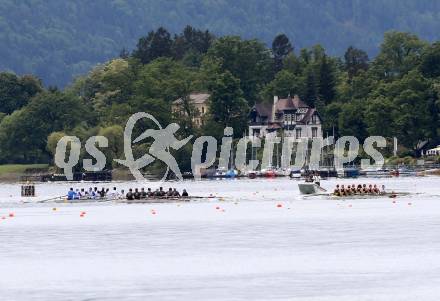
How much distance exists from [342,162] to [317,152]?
29.9 ft

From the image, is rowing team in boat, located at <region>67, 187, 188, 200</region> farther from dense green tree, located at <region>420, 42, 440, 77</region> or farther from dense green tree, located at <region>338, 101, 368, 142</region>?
dense green tree, located at <region>420, 42, 440, 77</region>

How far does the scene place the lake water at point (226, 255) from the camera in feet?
144


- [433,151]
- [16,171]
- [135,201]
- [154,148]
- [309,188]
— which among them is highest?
[433,151]

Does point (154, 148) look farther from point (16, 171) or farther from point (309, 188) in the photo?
point (309, 188)

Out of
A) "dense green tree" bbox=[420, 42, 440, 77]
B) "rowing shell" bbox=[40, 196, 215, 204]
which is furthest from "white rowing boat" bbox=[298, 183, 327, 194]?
"dense green tree" bbox=[420, 42, 440, 77]

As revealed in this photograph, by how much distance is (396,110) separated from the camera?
185625mm

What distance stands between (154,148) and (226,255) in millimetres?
118986

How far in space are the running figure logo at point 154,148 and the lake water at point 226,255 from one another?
3420 inches

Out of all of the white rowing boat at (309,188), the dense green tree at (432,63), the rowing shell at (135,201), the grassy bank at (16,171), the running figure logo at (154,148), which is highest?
the dense green tree at (432,63)

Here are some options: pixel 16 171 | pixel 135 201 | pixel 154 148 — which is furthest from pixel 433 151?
pixel 135 201

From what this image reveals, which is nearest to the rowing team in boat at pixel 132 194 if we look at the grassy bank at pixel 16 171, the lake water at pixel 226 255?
the lake water at pixel 226 255

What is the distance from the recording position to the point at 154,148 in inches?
6781

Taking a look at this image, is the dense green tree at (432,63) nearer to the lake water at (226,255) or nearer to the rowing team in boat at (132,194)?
the rowing team in boat at (132,194)

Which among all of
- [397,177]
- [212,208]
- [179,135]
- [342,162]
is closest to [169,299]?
[212,208]
